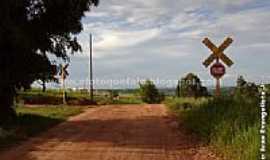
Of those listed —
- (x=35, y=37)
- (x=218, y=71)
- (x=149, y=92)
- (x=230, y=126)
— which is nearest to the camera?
(x=230, y=126)

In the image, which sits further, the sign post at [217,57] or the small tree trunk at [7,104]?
the small tree trunk at [7,104]

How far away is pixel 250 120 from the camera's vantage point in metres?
16.1

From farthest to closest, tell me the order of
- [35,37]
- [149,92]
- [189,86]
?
1. [149,92]
2. [189,86]
3. [35,37]

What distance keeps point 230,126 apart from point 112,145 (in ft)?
11.4

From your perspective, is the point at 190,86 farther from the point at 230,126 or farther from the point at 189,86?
the point at 230,126

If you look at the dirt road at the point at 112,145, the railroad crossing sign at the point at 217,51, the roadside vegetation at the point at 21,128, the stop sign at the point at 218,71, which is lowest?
the dirt road at the point at 112,145

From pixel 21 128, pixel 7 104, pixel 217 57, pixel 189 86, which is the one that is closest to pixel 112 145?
pixel 217 57

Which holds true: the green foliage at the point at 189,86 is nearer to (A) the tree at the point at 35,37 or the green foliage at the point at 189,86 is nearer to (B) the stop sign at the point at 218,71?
(A) the tree at the point at 35,37

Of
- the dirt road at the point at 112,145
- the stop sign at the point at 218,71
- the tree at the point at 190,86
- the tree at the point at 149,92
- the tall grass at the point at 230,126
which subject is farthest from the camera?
the tree at the point at 149,92

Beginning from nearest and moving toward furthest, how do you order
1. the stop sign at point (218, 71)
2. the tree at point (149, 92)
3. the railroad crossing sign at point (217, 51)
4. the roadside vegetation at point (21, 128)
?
1. the roadside vegetation at point (21, 128)
2. the stop sign at point (218, 71)
3. the railroad crossing sign at point (217, 51)
4. the tree at point (149, 92)

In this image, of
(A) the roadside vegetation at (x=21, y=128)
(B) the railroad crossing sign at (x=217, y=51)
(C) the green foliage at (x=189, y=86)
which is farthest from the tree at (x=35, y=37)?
(C) the green foliage at (x=189, y=86)

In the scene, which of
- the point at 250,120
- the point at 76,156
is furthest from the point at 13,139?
the point at 250,120

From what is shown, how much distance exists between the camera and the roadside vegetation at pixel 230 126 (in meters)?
13.9

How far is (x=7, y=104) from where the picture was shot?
26.2 meters
